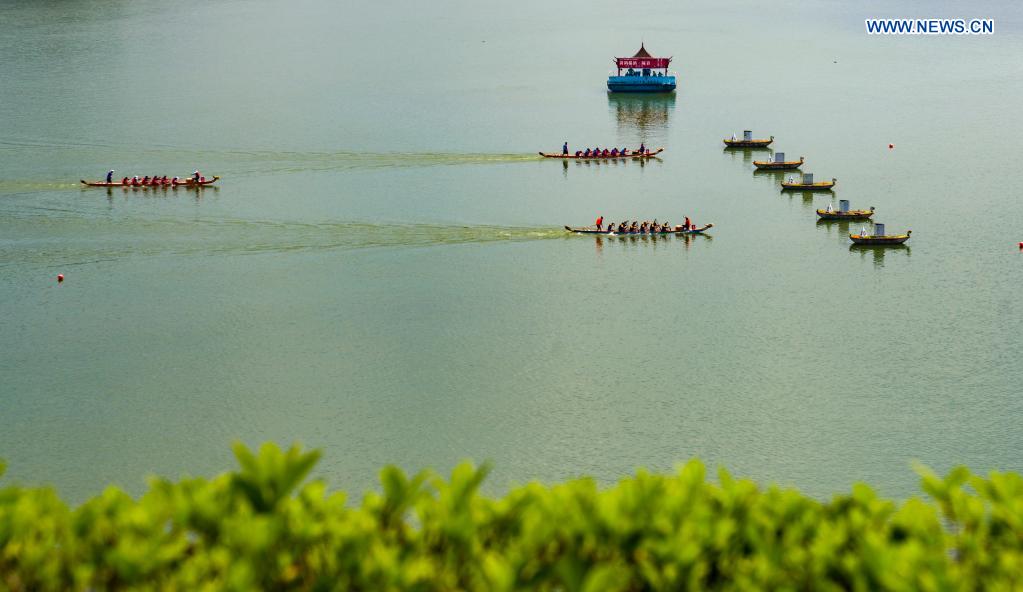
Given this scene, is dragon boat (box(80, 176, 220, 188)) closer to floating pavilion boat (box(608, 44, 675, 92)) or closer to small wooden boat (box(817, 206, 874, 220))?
small wooden boat (box(817, 206, 874, 220))

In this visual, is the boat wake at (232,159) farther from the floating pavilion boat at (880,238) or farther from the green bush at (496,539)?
the green bush at (496,539)

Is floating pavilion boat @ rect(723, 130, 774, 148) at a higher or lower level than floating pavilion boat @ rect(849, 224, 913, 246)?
higher

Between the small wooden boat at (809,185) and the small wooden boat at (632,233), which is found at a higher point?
the small wooden boat at (809,185)

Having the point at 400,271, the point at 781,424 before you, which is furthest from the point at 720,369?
the point at 400,271

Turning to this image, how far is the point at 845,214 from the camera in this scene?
4078 cm

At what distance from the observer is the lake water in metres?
25.2

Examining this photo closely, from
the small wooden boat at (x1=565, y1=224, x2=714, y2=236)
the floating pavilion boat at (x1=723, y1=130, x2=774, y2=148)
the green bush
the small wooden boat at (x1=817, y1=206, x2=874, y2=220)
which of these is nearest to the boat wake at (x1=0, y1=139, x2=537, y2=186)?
the floating pavilion boat at (x1=723, y1=130, x2=774, y2=148)

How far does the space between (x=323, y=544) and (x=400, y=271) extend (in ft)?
76.7

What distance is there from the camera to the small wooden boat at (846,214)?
134 ft

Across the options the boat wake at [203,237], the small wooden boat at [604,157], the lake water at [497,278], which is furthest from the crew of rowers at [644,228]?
the small wooden boat at [604,157]

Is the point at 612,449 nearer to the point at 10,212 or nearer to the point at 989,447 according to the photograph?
the point at 989,447

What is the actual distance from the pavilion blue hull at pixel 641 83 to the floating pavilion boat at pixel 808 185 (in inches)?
778

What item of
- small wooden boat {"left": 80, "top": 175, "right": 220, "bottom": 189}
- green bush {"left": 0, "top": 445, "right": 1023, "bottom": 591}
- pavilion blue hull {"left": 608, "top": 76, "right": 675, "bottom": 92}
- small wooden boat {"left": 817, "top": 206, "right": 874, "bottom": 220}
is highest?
pavilion blue hull {"left": 608, "top": 76, "right": 675, "bottom": 92}

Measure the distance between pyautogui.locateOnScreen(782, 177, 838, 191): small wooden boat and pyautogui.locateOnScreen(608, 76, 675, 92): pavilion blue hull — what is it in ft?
64.6
